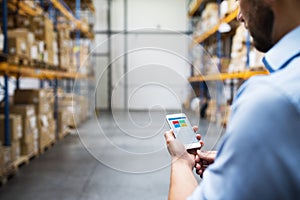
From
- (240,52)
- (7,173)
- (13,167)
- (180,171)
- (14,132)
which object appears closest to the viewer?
(180,171)

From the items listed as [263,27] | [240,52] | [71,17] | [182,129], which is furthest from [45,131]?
[263,27]

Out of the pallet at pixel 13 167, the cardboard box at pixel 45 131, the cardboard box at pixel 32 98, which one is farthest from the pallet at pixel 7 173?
the cardboard box at pixel 32 98

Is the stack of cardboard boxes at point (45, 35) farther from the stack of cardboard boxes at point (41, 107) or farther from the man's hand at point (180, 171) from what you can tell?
the man's hand at point (180, 171)

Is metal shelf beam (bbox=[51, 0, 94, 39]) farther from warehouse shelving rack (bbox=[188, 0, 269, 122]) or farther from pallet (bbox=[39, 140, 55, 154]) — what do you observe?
warehouse shelving rack (bbox=[188, 0, 269, 122])

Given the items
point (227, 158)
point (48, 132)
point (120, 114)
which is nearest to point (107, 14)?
point (48, 132)

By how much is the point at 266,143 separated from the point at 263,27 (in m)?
0.30

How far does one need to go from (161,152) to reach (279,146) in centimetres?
86

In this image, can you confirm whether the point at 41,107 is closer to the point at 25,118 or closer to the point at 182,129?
the point at 25,118

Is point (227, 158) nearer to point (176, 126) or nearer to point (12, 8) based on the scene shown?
point (176, 126)

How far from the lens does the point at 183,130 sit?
1.22 m

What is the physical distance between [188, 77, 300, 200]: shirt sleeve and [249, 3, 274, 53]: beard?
0.64 ft

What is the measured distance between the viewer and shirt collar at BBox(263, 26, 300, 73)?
67 cm

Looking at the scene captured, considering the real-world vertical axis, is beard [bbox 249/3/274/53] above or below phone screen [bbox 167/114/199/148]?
above

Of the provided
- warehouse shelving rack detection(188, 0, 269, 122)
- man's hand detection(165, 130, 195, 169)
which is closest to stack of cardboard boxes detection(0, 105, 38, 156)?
warehouse shelving rack detection(188, 0, 269, 122)
